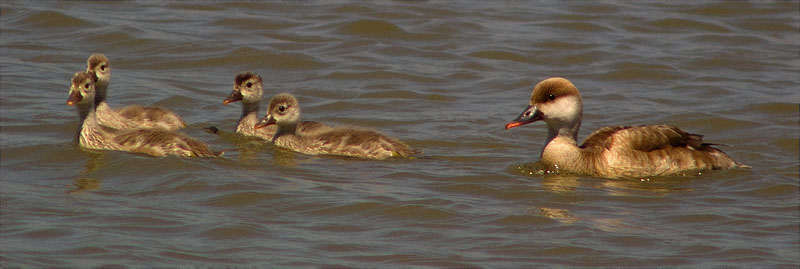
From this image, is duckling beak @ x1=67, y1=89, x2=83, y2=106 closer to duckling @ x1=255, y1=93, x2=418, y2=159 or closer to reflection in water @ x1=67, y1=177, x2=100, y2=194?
reflection in water @ x1=67, y1=177, x2=100, y2=194

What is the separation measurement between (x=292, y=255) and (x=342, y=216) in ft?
3.47

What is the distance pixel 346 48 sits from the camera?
1562 cm

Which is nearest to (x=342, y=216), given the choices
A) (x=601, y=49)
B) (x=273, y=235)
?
(x=273, y=235)

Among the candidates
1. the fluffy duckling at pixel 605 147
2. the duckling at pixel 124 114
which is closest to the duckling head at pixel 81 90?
the duckling at pixel 124 114

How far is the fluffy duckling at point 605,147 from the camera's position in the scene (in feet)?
34.8

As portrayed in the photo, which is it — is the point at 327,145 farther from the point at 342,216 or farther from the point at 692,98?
the point at 692,98

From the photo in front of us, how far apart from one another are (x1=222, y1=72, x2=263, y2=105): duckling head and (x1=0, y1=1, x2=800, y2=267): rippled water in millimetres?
459

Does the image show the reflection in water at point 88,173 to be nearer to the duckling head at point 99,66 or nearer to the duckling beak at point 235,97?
the duckling head at point 99,66

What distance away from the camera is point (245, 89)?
40.1 feet

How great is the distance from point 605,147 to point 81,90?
471 centimetres

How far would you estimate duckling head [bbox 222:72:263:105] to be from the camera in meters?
12.1

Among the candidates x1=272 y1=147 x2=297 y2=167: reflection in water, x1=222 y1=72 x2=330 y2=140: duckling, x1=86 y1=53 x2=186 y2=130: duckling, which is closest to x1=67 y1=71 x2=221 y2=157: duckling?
x1=272 y1=147 x2=297 y2=167: reflection in water

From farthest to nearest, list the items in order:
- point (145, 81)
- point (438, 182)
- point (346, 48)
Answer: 1. point (346, 48)
2. point (145, 81)
3. point (438, 182)

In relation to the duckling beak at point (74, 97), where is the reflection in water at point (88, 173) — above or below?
below
